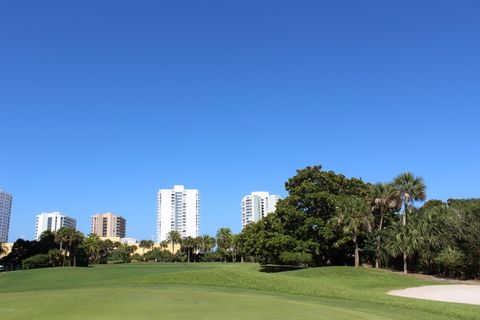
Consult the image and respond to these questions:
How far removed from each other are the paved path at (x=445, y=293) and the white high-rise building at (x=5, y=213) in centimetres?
18529

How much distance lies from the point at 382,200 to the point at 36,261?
3037 inches

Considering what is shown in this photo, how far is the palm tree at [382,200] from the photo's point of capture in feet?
189

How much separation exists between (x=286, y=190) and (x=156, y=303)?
46.3 m

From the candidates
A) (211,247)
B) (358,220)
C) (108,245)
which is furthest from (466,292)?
(108,245)

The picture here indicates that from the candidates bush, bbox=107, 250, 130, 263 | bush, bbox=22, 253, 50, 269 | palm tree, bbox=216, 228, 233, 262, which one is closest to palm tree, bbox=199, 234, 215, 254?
palm tree, bbox=216, 228, 233, 262

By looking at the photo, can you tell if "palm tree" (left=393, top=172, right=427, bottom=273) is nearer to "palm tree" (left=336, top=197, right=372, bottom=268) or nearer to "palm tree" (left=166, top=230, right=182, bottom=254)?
"palm tree" (left=336, top=197, right=372, bottom=268)

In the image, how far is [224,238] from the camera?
146750mm

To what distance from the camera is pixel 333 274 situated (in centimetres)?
4844

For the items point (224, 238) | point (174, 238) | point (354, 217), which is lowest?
point (354, 217)

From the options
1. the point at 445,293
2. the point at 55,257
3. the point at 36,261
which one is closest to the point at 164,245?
the point at 55,257

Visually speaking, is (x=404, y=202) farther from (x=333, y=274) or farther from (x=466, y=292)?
(x=466, y=292)

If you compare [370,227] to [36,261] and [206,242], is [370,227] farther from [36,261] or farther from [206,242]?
[206,242]

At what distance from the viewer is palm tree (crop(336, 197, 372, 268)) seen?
5619cm

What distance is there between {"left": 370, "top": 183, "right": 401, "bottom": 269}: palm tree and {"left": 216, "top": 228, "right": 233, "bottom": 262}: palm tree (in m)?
88.9
